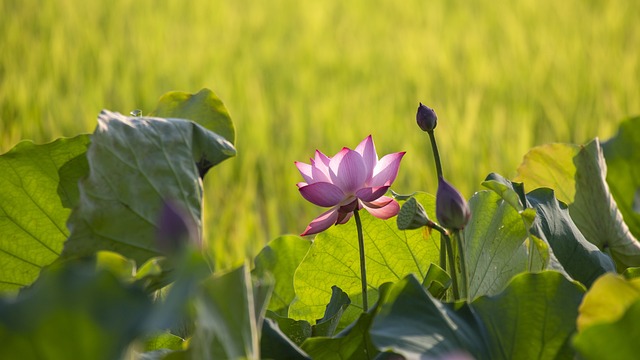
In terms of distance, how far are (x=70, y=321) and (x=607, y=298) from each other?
0.84 ft

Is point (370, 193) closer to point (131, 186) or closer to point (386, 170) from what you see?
→ point (386, 170)

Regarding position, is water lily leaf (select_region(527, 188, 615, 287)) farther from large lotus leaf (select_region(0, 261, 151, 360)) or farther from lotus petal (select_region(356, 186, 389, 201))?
large lotus leaf (select_region(0, 261, 151, 360))

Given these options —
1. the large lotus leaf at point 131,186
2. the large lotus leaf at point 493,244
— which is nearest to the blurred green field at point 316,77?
the large lotus leaf at point 493,244

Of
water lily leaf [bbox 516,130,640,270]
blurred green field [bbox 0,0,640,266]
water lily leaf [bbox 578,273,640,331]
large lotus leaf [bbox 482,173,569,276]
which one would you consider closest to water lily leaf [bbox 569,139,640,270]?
water lily leaf [bbox 516,130,640,270]

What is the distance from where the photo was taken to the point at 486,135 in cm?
274

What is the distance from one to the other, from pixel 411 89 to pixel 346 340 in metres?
2.88

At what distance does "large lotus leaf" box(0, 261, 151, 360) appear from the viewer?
0.32 meters

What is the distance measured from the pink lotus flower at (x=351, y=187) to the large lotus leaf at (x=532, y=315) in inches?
6.0

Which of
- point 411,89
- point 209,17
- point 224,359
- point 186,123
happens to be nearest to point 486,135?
point 411,89

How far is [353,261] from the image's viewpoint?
2.33 ft

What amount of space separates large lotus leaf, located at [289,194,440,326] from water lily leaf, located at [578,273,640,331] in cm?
27

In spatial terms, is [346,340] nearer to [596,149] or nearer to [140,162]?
[140,162]

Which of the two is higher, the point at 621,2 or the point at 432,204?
the point at 432,204

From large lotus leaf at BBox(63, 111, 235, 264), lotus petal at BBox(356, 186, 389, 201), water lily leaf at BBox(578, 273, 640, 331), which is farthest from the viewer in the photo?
lotus petal at BBox(356, 186, 389, 201)
